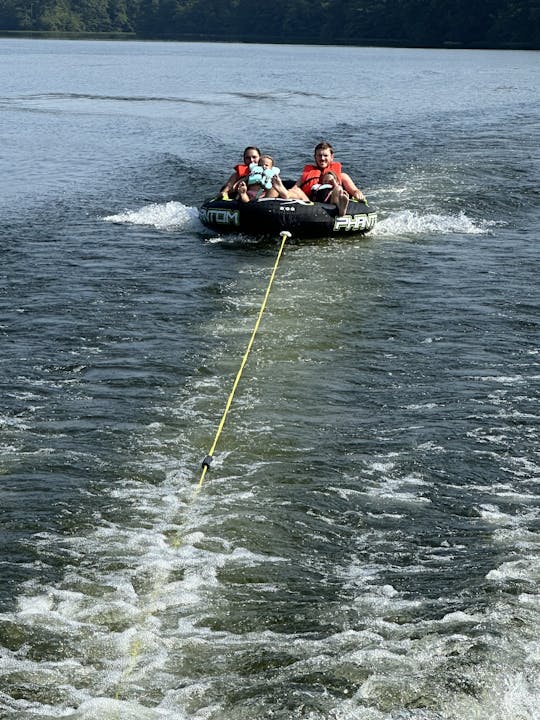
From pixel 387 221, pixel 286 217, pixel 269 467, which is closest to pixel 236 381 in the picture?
pixel 269 467

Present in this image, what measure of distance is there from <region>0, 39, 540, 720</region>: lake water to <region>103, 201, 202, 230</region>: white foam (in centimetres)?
6

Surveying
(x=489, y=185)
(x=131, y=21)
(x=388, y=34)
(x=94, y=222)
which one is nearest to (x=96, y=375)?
(x=94, y=222)

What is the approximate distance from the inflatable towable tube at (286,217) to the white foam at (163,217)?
983 millimetres

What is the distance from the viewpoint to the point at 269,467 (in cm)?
687

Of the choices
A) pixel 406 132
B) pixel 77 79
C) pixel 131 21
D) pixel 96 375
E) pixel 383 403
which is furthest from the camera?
pixel 131 21

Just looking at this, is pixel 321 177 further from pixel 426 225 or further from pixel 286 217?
pixel 426 225

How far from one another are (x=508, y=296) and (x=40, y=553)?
6953mm

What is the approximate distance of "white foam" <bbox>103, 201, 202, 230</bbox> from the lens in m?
15.1

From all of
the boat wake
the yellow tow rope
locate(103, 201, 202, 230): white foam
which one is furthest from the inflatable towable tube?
locate(103, 201, 202, 230): white foam

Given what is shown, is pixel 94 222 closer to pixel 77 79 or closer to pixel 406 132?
pixel 406 132

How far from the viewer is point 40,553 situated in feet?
18.7

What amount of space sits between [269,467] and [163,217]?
913 centimetres

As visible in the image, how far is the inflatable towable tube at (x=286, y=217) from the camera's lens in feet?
44.5

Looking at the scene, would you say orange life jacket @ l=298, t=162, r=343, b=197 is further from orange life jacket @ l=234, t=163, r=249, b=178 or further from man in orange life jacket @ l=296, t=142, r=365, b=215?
orange life jacket @ l=234, t=163, r=249, b=178
